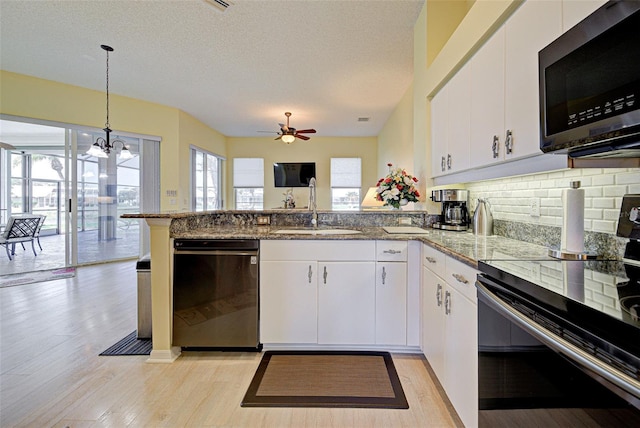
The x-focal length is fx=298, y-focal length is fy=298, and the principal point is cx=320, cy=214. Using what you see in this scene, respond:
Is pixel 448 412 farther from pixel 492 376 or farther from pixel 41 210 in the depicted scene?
pixel 41 210

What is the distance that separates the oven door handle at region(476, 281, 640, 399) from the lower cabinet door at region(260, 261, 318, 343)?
1282 millimetres

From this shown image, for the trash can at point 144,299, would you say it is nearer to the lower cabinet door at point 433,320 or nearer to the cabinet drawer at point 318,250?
the cabinet drawer at point 318,250

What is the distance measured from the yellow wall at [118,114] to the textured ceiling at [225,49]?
0.20m

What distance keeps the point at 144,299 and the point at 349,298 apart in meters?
1.66

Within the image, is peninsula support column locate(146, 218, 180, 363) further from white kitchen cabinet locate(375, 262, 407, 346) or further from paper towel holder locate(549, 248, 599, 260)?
paper towel holder locate(549, 248, 599, 260)

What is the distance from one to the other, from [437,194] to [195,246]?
1.95m

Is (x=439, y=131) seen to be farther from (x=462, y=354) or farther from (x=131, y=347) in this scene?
(x=131, y=347)

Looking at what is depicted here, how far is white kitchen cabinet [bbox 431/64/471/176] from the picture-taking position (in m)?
1.91

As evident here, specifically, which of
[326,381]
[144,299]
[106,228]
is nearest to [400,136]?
[326,381]

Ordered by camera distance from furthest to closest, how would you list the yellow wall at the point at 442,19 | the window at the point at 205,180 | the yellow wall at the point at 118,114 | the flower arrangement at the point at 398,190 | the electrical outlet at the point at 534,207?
the window at the point at 205,180, the yellow wall at the point at 118,114, the flower arrangement at the point at 398,190, the yellow wall at the point at 442,19, the electrical outlet at the point at 534,207

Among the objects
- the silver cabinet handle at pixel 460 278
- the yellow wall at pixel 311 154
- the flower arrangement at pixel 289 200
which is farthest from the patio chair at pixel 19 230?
the silver cabinet handle at pixel 460 278

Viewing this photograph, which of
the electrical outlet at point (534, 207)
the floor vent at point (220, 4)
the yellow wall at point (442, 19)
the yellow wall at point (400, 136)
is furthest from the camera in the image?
the yellow wall at point (400, 136)

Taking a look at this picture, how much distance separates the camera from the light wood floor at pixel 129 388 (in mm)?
1547

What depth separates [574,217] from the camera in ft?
4.14
